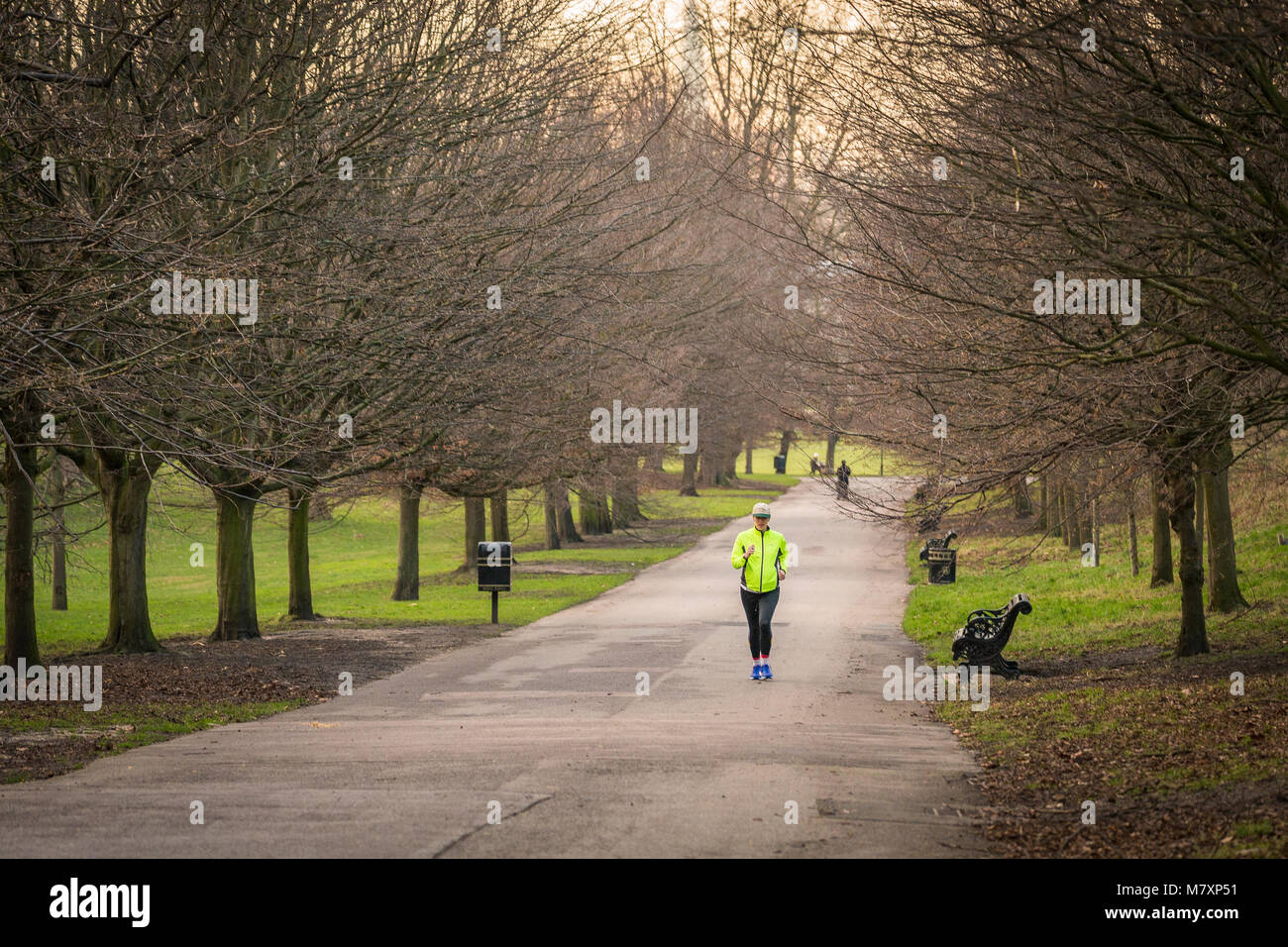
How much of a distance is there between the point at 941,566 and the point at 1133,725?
15257 mm

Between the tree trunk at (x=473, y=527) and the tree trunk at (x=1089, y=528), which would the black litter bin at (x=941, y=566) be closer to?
the tree trunk at (x=1089, y=528)

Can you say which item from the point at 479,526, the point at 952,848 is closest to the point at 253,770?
the point at 952,848

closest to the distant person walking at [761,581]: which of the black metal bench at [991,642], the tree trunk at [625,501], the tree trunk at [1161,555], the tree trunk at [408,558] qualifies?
the black metal bench at [991,642]

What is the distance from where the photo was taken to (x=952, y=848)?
712cm

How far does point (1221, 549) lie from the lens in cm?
1750

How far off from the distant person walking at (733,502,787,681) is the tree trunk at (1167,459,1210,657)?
14.3 ft

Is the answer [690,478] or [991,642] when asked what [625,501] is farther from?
[690,478]

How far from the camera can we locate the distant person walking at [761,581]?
49.3 feet

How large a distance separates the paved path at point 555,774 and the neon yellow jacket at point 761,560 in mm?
1083

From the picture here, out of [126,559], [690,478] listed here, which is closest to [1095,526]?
[126,559]

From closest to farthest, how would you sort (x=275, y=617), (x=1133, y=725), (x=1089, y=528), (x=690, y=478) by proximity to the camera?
(x=1133, y=725) → (x=275, y=617) → (x=1089, y=528) → (x=690, y=478)

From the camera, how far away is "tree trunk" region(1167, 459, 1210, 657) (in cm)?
1479

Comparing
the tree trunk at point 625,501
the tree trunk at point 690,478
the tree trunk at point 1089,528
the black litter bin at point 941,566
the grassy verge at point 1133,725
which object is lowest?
the grassy verge at point 1133,725

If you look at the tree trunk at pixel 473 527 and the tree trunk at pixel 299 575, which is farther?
the tree trunk at pixel 473 527
